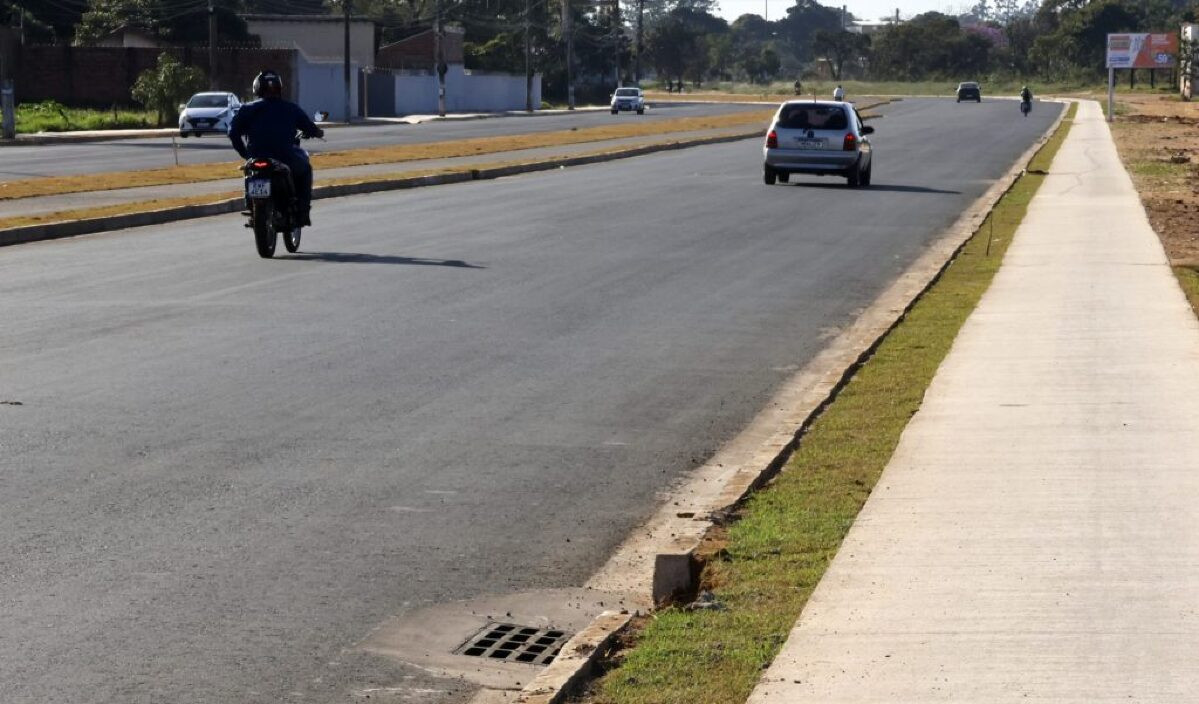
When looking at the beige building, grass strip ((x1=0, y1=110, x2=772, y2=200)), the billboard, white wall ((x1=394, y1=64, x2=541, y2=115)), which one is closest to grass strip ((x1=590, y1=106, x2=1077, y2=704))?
grass strip ((x1=0, y1=110, x2=772, y2=200))

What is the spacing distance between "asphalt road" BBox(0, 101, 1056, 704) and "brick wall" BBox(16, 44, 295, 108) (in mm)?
61121

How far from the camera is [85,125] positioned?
62.2 metres

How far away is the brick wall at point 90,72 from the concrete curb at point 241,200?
3717cm

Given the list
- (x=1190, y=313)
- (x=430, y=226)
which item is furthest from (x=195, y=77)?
(x=1190, y=313)

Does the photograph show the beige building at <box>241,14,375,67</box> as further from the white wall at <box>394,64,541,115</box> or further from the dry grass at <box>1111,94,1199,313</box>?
the dry grass at <box>1111,94,1199,313</box>

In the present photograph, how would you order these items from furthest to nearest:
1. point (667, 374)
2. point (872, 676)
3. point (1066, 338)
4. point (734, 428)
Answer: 1. point (1066, 338)
2. point (667, 374)
3. point (734, 428)
4. point (872, 676)

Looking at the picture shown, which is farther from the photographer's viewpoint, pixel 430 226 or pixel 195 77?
pixel 195 77

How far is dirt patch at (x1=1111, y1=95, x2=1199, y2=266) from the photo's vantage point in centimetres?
2187

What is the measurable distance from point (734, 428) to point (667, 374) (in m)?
1.58

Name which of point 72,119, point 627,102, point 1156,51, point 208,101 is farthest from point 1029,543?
point 1156,51

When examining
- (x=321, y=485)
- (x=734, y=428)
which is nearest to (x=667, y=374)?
(x=734, y=428)

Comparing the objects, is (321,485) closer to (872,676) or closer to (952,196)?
(872,676)

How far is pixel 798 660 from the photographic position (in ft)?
17.7

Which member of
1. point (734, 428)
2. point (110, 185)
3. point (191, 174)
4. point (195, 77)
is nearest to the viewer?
point (734, 428)
